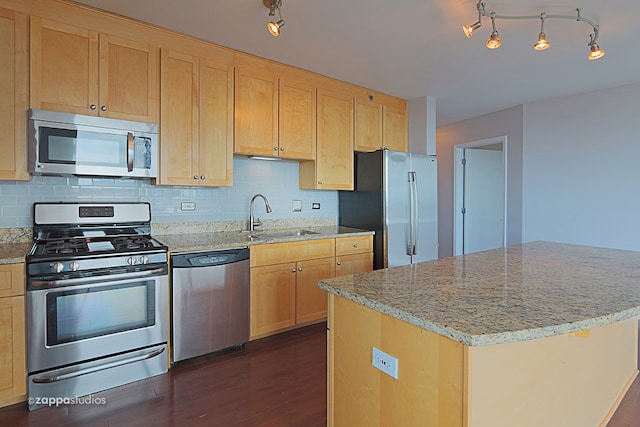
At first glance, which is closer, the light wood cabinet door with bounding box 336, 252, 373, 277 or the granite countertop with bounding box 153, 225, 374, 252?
the granite countertop with bounding box 153, 225, 374, 252

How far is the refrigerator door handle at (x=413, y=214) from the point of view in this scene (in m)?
3.62

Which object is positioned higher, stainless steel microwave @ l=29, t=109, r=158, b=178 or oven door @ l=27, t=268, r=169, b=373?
stainless steel microwave @ l=29, t=109, r=158, b=178

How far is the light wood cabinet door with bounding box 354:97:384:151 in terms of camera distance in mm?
3734

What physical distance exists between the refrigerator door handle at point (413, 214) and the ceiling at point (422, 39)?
1026 millimetres

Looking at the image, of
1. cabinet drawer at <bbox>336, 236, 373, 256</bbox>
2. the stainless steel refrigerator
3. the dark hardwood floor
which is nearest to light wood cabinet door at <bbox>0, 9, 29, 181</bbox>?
the dark hardwood floor

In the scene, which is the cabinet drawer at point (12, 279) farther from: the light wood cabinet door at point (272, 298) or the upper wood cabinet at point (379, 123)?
the upper wood cabinet at point (379, 123)

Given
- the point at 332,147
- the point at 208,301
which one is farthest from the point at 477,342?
the point at 332,147

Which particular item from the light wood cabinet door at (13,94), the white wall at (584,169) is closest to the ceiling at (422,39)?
the white wall at (584,169)

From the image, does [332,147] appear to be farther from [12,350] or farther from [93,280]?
[12,350]

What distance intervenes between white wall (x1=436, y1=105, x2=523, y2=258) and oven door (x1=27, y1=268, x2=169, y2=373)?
4178 millimetres

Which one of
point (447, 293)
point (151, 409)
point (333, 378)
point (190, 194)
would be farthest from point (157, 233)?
point (447, 293)

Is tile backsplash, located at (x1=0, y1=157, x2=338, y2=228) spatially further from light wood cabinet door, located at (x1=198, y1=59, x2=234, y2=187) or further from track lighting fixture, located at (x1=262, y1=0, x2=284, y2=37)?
track lighting fixture, located at (x1=262, y1=0, x2=284, y2=37)

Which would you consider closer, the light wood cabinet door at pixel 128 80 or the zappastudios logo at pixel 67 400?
the zappastudios logo at pixel 67 400

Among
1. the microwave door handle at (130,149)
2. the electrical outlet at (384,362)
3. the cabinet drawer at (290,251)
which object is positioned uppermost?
the microwave door handle at (130,149)
